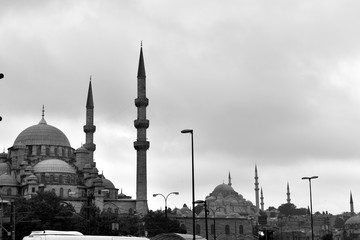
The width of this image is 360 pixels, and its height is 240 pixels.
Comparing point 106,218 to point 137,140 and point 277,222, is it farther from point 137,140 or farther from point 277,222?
point 277,222

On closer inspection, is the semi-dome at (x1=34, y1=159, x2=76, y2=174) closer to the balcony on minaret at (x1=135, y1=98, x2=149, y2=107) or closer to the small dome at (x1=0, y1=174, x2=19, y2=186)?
the small dome at (x1=0, y1=174, x2=19, y2=186)

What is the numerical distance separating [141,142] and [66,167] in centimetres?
1570

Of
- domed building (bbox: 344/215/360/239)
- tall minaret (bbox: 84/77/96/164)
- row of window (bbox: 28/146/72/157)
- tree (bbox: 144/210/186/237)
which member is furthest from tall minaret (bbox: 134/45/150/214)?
domed building (bbox: 344/215/360/239)

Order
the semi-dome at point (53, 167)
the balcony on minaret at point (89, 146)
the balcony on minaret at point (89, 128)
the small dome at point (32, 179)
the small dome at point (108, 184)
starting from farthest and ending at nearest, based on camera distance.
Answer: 1. the balcony on minaret at point (89, 146)
2. the small dome at point (108, 184)
3. the balcony on minaret at point (89, 128)
4. the semi-dome at point (53, 167)
5. the small dome at point (32, 179)

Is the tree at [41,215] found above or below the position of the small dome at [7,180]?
below

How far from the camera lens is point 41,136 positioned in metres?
104

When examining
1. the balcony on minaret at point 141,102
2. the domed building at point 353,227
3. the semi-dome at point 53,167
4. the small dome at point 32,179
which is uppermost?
the balcony on minaret at point 141,102

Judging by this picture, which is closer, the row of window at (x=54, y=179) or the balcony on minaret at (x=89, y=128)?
the row of window at (x=54, y=179)

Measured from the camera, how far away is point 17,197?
89875 millimetres

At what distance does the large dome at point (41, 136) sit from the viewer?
103m

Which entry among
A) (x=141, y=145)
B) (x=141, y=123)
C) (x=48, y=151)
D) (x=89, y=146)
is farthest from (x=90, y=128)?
(x=141, y=145)

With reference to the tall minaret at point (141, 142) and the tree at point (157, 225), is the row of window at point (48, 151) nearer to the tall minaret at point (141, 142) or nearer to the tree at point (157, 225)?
the tall minaret at point (141, 142)

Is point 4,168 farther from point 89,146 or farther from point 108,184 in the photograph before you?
point 108,184

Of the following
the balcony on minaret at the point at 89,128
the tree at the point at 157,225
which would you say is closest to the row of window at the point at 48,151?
the balcony on minaret at the point at 89,128
